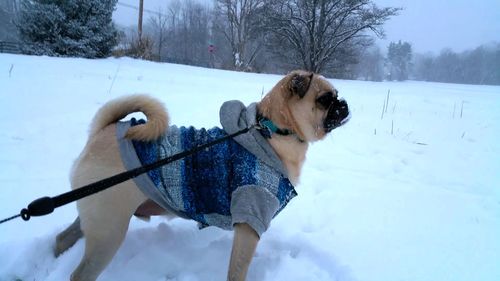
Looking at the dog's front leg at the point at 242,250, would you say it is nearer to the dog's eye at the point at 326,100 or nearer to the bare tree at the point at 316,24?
the dog's eye at the point at 326,100

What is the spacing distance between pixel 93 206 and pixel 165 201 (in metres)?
0.44

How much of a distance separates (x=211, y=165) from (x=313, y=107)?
0.89 meters

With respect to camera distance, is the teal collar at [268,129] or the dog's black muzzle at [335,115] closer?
the teal collar at [268,129]

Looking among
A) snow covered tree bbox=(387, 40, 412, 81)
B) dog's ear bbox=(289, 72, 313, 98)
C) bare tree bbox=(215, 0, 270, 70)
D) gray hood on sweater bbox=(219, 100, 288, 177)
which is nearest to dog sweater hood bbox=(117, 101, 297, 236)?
gray hood on sweater bbox=(219, 100, 288, 177)

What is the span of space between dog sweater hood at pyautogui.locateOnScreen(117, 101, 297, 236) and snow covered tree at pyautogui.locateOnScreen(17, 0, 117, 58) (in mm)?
14429

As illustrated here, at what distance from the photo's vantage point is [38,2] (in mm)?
13766

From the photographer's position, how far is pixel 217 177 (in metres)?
2.13

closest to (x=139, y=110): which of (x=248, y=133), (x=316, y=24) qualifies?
(x=248, y=133)

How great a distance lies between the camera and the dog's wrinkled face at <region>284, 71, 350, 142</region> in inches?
91.7

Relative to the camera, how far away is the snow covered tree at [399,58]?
253 ft

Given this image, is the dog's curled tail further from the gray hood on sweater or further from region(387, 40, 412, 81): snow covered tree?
region(387, 40, 412, 81): snow covered tree

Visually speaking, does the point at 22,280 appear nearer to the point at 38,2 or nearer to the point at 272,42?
the point at 38,2

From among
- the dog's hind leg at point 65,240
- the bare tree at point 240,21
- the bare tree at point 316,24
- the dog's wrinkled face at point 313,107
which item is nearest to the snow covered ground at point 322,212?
the dog's hind leg at point 65,240

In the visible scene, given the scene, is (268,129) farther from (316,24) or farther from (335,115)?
(316,24)
